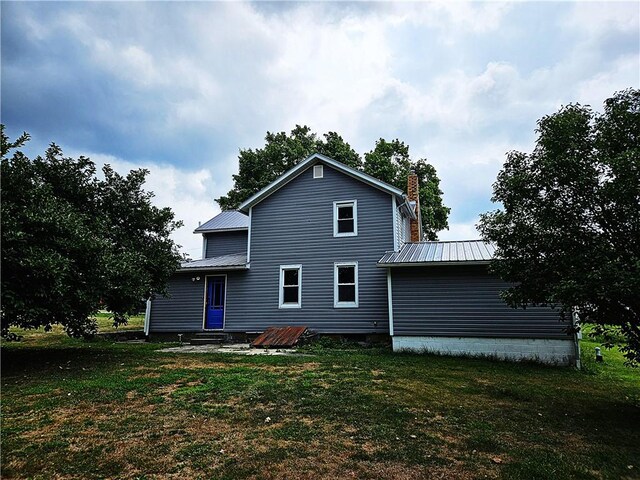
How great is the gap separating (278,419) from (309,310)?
29.4ft

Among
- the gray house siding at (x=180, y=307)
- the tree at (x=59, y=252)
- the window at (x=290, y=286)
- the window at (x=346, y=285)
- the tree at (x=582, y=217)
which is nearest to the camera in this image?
the tree at (x=582, y=217)

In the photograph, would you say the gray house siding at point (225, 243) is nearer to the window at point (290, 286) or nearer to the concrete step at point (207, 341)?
the window at point (290, 286)

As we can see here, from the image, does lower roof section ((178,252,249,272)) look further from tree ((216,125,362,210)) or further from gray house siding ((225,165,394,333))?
tree ((216,125,362,210))

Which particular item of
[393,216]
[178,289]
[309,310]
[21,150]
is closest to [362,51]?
[393,216]

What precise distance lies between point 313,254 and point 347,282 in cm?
172

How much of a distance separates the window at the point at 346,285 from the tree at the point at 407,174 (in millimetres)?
14286

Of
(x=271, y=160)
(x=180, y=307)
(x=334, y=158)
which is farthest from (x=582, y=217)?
(x=271, y=160)

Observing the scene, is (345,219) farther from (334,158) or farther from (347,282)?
(334,158)

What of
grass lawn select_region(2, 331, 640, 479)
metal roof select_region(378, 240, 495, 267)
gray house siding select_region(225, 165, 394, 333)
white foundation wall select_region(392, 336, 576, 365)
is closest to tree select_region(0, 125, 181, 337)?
grass lawn select_region(2, 331, 640, 479)

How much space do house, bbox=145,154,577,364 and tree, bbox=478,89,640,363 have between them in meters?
4.89

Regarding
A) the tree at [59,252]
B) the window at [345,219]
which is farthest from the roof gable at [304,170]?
the tree at [59,252]

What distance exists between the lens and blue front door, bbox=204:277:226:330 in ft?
48.2

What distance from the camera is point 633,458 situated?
12.7 feet

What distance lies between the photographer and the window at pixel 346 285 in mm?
13344
